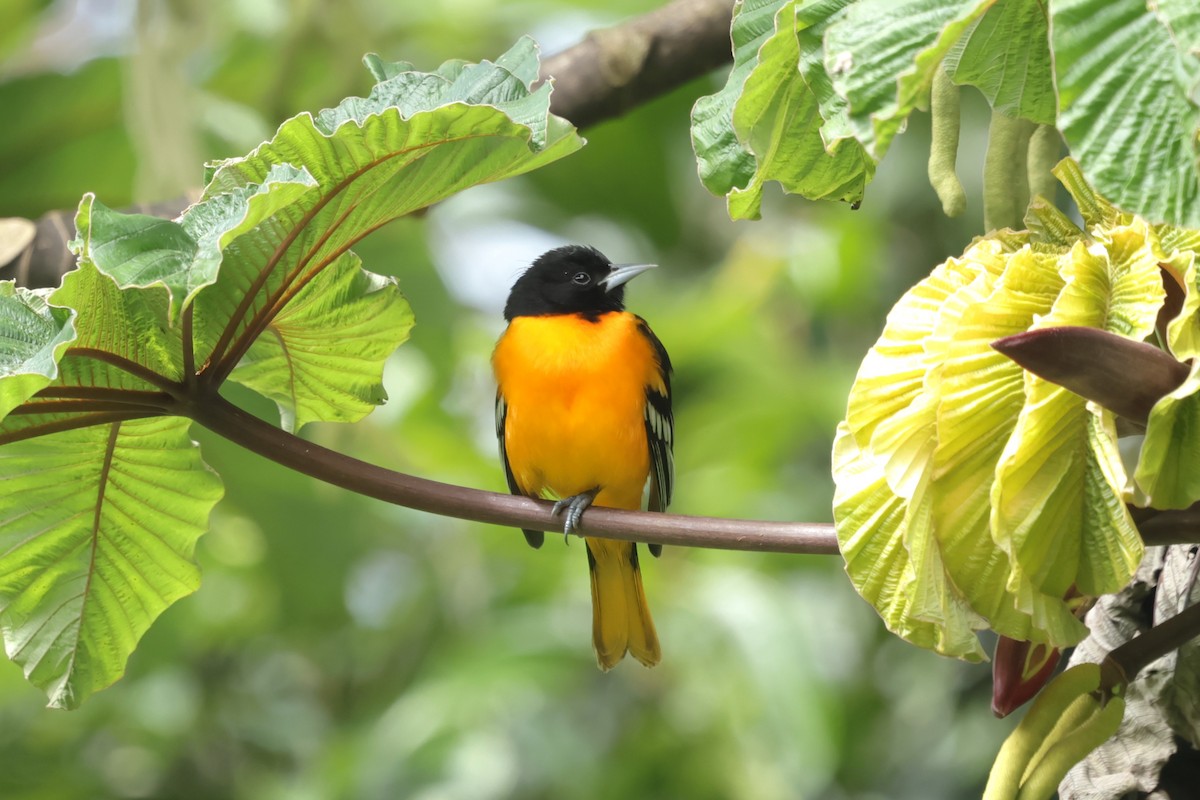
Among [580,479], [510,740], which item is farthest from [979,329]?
[510,740]

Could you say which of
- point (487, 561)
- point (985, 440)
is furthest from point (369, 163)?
point (487, 561)

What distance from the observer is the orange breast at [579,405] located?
296 centimetres

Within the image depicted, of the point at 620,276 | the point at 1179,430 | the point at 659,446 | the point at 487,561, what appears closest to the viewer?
the point at 1179,430

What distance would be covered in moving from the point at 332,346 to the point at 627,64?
94 cm

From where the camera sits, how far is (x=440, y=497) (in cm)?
133

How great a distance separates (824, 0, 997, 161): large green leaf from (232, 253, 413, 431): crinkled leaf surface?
2.37ft

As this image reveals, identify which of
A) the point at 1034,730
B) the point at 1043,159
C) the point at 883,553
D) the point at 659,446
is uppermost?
the point at 1043,159

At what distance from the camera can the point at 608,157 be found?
174 inches

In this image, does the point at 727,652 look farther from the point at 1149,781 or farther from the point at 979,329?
the point at 979,329

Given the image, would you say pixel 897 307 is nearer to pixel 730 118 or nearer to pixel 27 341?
pixel 730 118

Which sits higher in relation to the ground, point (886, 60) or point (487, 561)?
point (886, 60)

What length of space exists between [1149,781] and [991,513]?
1.46 ft

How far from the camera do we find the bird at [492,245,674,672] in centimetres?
296

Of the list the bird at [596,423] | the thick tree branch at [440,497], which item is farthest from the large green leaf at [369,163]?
the bird at [596,423]
